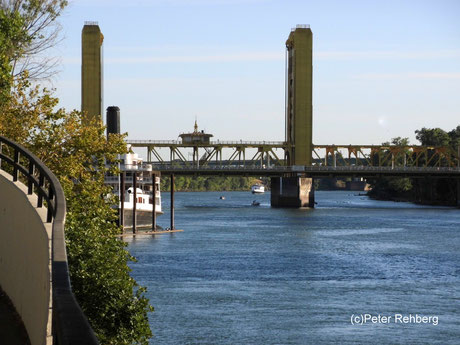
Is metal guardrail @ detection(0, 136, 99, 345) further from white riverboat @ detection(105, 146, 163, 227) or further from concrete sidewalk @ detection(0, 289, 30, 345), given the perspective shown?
white riverboat @ detection(105, 146, 163, 227)

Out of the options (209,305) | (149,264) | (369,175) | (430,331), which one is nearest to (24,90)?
(209,305)

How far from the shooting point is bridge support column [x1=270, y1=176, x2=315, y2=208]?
168m

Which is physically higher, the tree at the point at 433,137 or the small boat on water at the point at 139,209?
the tree at the point at 433,137

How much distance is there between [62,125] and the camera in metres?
33.2

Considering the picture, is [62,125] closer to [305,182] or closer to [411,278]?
[411,278]

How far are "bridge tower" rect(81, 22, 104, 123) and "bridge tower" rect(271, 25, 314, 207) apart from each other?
118 ft

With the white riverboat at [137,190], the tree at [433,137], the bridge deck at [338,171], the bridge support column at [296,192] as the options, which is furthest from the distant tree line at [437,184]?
the white riverboat at [137,190]

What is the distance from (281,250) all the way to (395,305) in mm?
30580

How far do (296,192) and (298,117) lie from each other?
47.3 feet

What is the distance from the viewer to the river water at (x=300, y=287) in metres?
34.2

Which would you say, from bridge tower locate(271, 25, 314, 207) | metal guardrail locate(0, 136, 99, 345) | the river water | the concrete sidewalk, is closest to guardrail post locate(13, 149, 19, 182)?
the concrete sidewalk

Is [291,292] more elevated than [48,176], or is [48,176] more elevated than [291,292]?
[48,176]

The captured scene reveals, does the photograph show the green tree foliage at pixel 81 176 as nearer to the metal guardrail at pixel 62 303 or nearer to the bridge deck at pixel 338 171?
the metal guardrail at pixel 62 303

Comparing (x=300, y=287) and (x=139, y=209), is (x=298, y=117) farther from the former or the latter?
(x=300, y=287)
